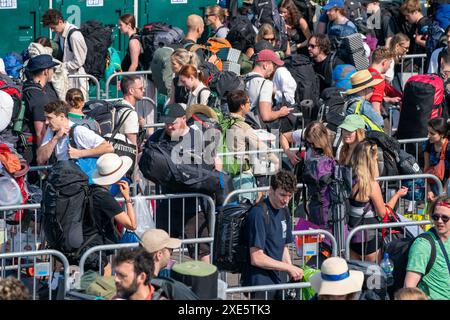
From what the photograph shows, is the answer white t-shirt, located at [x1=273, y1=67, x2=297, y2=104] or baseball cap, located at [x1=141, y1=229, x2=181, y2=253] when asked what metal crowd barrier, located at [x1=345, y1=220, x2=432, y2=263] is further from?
white t-shirt, located at [x1=273, y1=67, x2=297, y2=104]

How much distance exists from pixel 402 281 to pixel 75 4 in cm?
990

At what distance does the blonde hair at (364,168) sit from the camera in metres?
12.0

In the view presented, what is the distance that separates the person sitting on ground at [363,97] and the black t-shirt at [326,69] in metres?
1.73

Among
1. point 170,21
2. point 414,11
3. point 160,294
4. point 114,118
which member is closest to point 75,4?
point 170,21

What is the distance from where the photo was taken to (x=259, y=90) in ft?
48.2

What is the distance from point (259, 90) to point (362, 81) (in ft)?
3.80

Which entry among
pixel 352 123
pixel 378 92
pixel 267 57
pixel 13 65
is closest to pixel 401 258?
pixel 352 123

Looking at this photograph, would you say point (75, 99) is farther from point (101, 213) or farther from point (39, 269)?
point (39, 269)

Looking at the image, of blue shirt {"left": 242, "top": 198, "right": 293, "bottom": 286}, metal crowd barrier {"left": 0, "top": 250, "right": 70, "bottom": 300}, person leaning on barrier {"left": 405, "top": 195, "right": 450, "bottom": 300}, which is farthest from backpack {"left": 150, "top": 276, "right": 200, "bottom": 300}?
person leaning on barrier {"left": 405, "top": 195, "right": 450, "bottom": 300}

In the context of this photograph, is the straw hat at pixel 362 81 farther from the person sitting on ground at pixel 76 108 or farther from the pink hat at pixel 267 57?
the person sitting on ground at pixel 76 108

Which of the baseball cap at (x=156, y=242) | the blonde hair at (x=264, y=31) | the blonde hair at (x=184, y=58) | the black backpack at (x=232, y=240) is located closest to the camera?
the baseball cap at (x=156, y=242)

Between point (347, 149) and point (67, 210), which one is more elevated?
point (347, 149)

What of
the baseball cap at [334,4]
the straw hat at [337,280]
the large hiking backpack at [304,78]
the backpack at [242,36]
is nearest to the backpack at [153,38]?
the backpack at [242,36]
